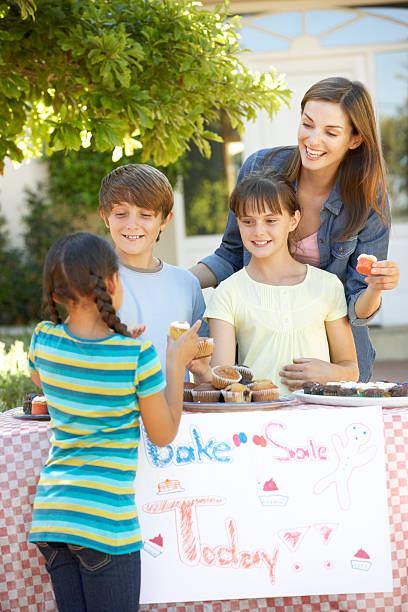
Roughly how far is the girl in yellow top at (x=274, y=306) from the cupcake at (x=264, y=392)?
12.0 inches

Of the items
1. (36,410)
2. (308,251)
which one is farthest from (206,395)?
(308,251)

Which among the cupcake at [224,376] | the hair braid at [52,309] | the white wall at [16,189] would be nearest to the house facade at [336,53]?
the white wall at [16,189]

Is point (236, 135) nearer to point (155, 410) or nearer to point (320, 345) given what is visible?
point (320, 345)

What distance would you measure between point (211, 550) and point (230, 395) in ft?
1.43

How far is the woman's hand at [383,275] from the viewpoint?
304 cm

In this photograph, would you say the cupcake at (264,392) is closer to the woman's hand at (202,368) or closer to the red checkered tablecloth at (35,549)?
the woman's hand at (202,368)

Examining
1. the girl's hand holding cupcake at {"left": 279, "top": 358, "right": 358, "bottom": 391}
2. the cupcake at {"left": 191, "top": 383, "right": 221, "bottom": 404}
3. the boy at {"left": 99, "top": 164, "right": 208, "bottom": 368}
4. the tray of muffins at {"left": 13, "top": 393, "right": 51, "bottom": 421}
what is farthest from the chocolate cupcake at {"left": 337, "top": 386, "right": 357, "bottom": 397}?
the tray of muffins at {"left": 13, "top": 393, "right": 51, "bottom": 421}

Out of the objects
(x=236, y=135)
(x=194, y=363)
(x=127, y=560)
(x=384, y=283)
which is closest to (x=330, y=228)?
(x=384, y=283)

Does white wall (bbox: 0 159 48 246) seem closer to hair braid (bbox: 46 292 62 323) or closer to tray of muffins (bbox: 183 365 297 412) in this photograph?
tray of muffins (bbox: 183 365 297 412)

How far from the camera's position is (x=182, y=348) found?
251cm

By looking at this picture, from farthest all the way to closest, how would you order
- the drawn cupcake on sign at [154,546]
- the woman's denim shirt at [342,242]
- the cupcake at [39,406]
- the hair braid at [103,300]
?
the woman's denim shirt at [342,242] < the cupcake at [39,406] < the drawn cupcake on sign at [154,546] < the hair braid at [103,300]

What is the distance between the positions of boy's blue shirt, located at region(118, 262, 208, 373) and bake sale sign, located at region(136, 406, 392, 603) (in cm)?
52

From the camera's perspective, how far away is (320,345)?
3273mm

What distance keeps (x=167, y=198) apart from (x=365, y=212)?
0.75 metres
